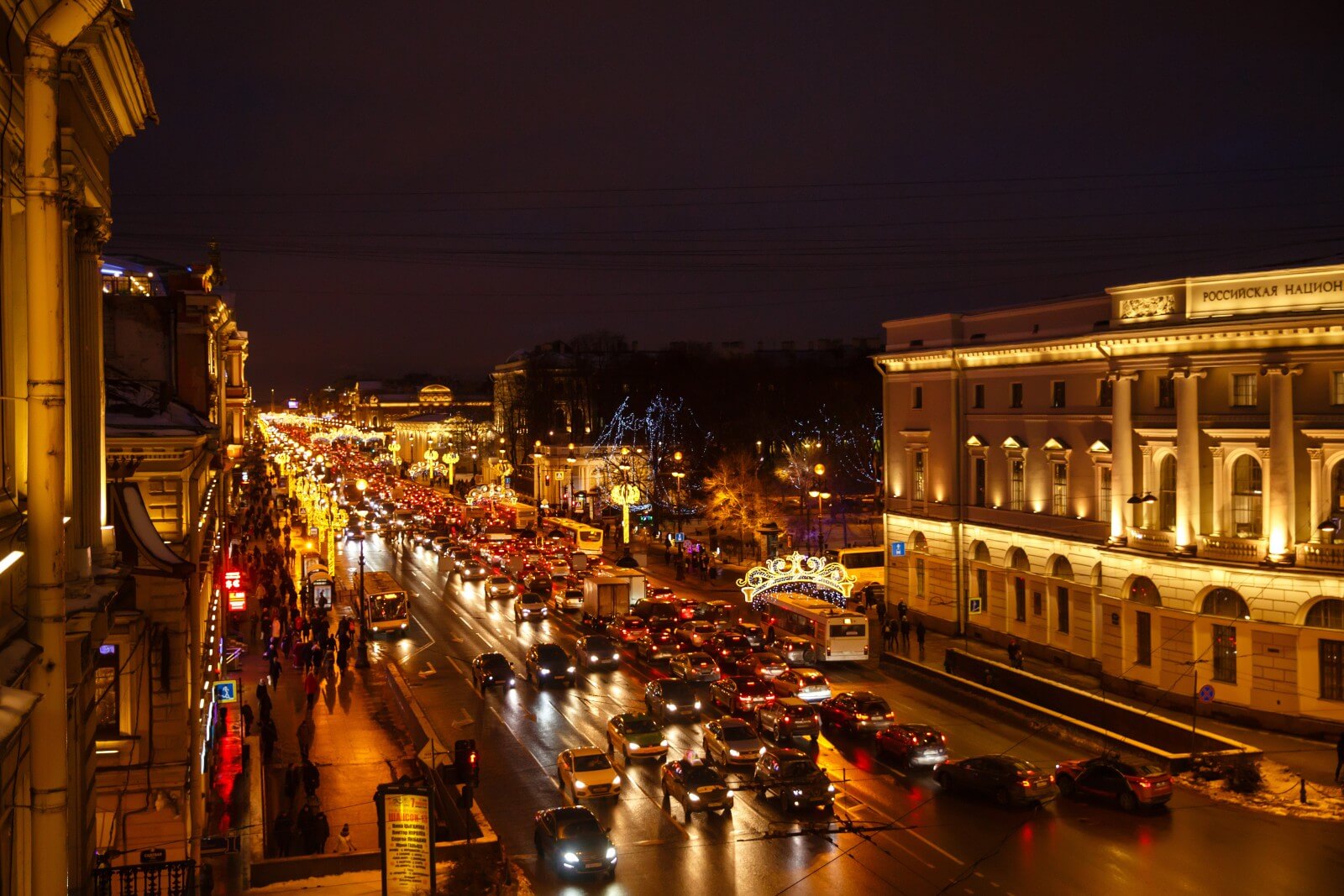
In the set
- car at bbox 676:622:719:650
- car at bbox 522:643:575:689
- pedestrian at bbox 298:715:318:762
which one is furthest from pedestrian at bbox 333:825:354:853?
car at bbox 676:622:719:650

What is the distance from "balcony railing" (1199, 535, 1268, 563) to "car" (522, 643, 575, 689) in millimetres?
19763

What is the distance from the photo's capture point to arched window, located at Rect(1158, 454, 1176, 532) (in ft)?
124

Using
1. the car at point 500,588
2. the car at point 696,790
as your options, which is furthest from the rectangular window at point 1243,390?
the car at point 500,588

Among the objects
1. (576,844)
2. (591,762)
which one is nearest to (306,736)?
(591,762)

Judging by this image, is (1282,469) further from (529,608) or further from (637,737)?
(529,608)

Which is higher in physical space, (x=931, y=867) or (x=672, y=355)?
(x=672, y=355)

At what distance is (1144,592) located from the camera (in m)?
38.1

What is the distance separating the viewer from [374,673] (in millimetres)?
42438

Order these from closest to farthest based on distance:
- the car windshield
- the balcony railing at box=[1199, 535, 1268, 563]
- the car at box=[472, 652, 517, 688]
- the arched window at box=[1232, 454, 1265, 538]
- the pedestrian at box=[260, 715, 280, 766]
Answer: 1. the car windshield
2. the pedestrian at box=[260, 715, 280, 766]
3. the balcony railing at box=[1199, 535, 1268, 563]
4. the arched window at box=[1232, 454, 1265, 538]
5. the car at box=[472, 652, 517, 688]

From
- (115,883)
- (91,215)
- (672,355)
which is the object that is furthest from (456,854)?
(672,355)

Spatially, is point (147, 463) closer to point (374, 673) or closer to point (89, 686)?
point (89, 686)

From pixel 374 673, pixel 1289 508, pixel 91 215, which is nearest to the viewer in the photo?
pixel 91 215

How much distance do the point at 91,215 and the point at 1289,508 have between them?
3164 cm

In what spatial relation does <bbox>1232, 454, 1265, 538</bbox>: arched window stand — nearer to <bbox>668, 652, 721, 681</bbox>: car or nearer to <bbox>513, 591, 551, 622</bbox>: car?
<bbox>668, 652, 721, 681</bbox>: car
